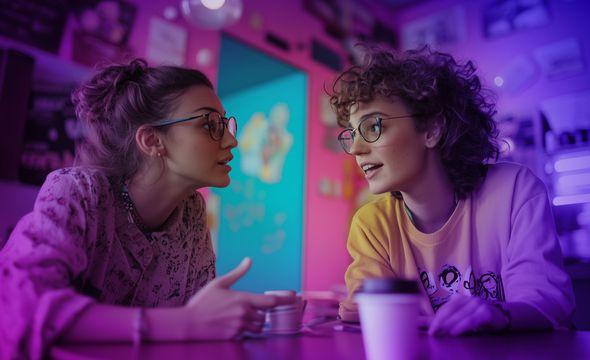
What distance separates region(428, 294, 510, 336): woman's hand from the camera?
2.97 feet

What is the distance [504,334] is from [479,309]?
108 mm

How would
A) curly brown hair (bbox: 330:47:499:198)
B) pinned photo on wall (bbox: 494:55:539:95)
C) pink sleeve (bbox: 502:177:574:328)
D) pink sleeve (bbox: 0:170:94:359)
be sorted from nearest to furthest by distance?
pink sleeve (bbox: 0:170:94:359)
pink sleeve (bbox: 502:177:574:328)
curly brown hair (bbox: 330:47:499:198)
pinned photo on wall (bbox: 494:55:539:95)

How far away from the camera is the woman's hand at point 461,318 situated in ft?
2.97

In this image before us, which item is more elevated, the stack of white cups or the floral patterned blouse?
the floral patterned blouse

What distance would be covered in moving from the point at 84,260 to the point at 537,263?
45.1 inches

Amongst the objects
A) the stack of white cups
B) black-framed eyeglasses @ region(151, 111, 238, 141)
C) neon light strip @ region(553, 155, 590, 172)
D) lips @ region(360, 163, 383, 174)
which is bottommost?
the stack of white cups

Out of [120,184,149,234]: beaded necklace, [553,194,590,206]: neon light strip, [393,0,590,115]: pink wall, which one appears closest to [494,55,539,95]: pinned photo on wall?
[393,0,590,115]: pink wall

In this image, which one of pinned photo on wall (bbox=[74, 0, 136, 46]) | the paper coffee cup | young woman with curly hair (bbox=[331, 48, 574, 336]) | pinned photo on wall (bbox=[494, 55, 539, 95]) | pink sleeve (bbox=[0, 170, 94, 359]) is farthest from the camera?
pinned photo on wall (bbox=[494, 55, 539, 95])

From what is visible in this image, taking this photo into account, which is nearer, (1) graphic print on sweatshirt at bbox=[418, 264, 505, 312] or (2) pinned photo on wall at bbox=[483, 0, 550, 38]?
(1) graphic print on sweatshirt at bbox=[418, 264, 505, 312]

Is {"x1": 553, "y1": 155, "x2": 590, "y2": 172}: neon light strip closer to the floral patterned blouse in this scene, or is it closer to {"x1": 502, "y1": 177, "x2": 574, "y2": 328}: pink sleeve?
{"x1": 502, "y1": 177, "x2": 574, "y2": 328}: pink sleeve

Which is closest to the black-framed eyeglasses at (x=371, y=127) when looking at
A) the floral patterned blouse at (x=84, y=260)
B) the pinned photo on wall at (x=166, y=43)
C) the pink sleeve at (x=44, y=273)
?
the floral patterned blouse at (x=84, y=260)

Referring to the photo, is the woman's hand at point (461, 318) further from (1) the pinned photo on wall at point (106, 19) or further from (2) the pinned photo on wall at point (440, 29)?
(2) the pinned photo on wall at point (440, 29)

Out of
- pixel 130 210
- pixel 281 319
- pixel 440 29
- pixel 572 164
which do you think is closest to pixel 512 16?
pixel 440 29

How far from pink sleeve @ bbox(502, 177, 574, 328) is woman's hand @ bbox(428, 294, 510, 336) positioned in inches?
9.5
